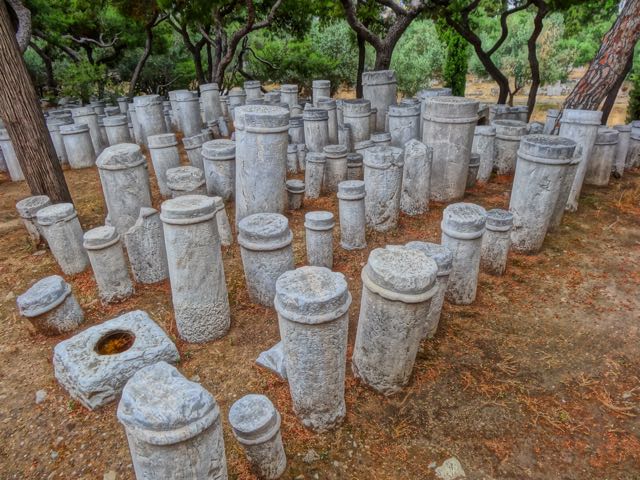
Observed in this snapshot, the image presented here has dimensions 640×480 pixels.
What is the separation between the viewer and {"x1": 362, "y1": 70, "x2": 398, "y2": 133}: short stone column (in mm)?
7914

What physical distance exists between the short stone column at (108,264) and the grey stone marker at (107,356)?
74 centimetres

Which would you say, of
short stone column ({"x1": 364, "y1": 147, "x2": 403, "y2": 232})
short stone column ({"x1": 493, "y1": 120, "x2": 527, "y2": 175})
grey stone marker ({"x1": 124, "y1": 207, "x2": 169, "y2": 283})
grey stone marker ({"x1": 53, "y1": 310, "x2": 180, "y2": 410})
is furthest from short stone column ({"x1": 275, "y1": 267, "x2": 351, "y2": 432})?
short stone column ({"x1": 493, "y1": 120, "x2": 527, "y2": 175})

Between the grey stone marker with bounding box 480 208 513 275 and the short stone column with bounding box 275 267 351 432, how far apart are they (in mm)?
2275

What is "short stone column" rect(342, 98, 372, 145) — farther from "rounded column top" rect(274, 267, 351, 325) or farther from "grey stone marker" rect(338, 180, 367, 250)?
"rounded column top" rect(274, 267, 351, 325)

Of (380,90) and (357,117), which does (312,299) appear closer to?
(357,117)

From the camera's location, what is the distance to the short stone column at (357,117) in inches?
279

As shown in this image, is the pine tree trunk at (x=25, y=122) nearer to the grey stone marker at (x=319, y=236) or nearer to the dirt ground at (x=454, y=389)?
the dirt ground at (x=454, y=389)

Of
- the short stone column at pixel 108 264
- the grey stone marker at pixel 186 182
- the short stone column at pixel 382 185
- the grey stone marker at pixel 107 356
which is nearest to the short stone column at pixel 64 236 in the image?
the short stone column at pixel 108 264

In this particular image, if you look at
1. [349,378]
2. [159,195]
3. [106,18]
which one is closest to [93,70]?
[106,18]

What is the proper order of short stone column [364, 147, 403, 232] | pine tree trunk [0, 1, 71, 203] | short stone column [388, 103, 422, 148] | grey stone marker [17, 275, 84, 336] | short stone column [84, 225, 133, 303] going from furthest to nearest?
short stone column [388, 103, 422, 148] → pine tree trunk [0, 1, 71, 203] → short stone column [364, 147, 403, 232] → short stone column [84, 225, 133, 303] → grey stone marker [17, 275, 84, 336]

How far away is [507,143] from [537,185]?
95.5 inches

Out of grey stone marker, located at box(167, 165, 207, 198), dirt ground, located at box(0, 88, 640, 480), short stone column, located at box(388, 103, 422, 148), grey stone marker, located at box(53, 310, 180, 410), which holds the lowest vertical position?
dirt ground, located at box(0, 88, 640, 480)

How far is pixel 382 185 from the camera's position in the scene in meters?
4.88

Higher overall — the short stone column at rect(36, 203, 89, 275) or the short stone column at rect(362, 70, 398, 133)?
the short stone column at rect(362, 70, 398, 133)
